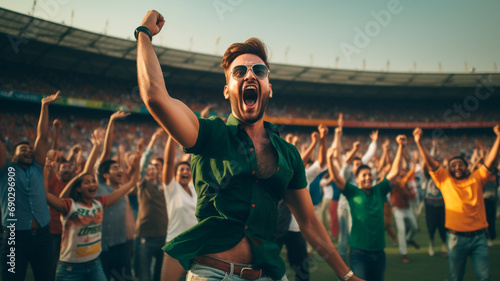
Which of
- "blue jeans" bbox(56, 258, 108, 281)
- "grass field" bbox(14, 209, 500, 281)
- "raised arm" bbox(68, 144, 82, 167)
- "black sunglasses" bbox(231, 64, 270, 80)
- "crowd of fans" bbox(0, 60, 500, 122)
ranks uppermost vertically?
"crowd of fans" bbox(0, 60, 500, 122)

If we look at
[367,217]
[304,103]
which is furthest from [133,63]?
[367,217]

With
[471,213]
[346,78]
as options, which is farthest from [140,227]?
[346,78]

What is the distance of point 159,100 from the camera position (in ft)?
4.09

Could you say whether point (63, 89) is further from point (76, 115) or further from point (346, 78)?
point (346, 78)

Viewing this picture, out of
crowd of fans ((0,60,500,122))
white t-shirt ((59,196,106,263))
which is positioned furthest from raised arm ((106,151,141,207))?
crowd of fans ((0,60,500,122))

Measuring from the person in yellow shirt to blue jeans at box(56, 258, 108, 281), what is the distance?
4.68m

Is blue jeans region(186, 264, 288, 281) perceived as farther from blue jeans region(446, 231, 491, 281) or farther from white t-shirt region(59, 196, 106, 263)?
blue jeans region(446, 231, 491, 281)

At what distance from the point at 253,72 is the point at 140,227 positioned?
13.8 ft

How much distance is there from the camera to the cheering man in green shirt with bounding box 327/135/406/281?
429 centimetres

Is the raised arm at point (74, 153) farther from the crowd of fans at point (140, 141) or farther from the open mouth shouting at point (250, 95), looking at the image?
the open mouth shouting at point (250, 95)

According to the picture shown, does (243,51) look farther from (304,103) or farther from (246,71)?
(304,103)

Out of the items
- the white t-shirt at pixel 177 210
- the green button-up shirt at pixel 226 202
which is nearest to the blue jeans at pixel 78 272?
the white t-shirt at pixel 177 210

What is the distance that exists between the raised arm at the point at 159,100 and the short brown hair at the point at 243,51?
54 centimetres

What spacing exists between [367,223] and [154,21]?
4.00 meters
